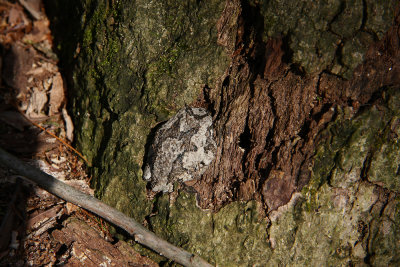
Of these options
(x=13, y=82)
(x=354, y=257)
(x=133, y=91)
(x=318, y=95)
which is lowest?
(x=354, y=257)

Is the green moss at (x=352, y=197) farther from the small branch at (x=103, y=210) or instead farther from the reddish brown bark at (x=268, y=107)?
the small branch at (x=103, y=210)

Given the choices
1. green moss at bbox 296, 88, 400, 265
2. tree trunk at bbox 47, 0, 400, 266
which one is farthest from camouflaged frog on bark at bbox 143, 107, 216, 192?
green moss at bbox 296, 88, 400, 265

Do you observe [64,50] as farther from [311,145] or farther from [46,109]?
[311,145]

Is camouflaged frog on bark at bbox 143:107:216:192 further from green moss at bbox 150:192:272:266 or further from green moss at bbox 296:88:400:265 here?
green moss at bbox 296:88:400:265

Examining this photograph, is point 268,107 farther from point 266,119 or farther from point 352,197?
point 352,197

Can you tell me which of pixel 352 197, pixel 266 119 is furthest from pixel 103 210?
pixel 352 197

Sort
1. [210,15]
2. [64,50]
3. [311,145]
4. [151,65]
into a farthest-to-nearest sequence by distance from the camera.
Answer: [64,50] < [151,65] < [210,15] < [311,145]

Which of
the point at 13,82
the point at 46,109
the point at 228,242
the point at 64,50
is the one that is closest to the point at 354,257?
the point at 228,242
